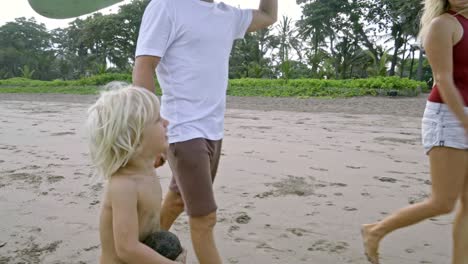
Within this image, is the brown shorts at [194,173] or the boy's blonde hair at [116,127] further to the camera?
the brown shorts at [194,173]

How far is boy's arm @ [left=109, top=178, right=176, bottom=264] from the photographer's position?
118 centimetres

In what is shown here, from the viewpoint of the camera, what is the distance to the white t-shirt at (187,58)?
1.59 metres

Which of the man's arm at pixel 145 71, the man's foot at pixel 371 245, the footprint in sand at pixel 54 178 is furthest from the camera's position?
the footprint in sand at pixel 54 178

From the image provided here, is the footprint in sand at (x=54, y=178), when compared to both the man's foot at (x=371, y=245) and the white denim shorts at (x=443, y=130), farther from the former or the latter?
the white denim shorts at (x=443, y=130)

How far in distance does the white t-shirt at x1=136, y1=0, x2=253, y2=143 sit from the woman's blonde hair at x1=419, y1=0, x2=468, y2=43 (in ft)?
2.69

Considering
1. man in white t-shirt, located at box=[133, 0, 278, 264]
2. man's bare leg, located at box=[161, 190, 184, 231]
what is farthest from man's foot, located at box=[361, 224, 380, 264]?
man's bare leg, located at box=[161, 190, 184, 231]

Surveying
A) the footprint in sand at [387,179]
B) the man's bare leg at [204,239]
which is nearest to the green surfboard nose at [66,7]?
the man's bare leg at [204,239]

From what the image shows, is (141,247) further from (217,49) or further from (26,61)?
(26,61)

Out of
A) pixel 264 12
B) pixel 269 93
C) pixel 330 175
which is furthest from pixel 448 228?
pixel 269 93

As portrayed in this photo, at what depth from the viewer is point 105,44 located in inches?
1374

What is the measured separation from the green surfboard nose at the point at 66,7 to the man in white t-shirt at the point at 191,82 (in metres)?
0.76

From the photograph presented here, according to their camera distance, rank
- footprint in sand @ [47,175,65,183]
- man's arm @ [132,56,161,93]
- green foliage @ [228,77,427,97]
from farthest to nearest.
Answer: green foliage @ [228,77,427,97] < footprint in sand @ [47,175,65,183] < man's arm @ [132,56,161,93]

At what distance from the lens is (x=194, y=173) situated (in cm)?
162

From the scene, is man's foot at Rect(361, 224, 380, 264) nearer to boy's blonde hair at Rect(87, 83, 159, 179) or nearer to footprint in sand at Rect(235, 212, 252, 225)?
footprint in sand at Rect(235, 212, 252, 225)
